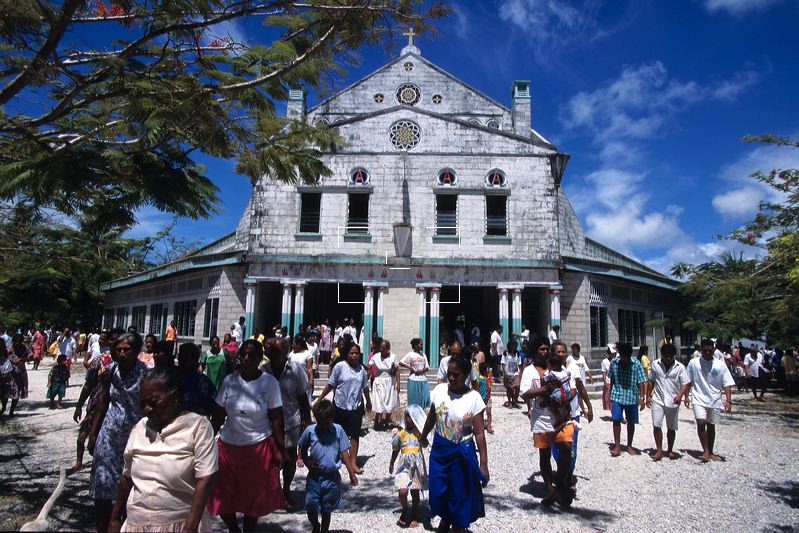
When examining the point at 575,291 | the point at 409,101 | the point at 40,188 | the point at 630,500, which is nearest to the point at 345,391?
the point at 630,500

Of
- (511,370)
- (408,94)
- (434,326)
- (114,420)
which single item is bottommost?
(511,370)

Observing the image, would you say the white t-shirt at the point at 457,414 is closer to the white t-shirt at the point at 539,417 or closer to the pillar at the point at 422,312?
the white t-shirt at the point at 539,417

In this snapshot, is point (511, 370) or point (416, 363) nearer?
point (416, 363)

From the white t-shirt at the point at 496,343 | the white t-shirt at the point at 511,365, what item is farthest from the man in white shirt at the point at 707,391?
the white t-shirt at the point at 496,343

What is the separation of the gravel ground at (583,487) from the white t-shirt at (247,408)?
1.17m

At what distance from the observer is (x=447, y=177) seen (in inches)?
689

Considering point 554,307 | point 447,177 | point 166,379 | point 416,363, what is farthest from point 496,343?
point 166,379

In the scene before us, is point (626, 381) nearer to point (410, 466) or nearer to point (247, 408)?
point (410, 466)

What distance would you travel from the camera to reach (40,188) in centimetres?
459

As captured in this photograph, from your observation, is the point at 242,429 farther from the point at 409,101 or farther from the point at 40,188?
the point at 409,101

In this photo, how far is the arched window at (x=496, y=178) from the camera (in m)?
17.4

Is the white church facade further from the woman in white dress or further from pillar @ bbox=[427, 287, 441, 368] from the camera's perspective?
the woman in white dress

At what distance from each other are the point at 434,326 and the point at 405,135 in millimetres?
7120

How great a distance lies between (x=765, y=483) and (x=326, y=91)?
788cm
